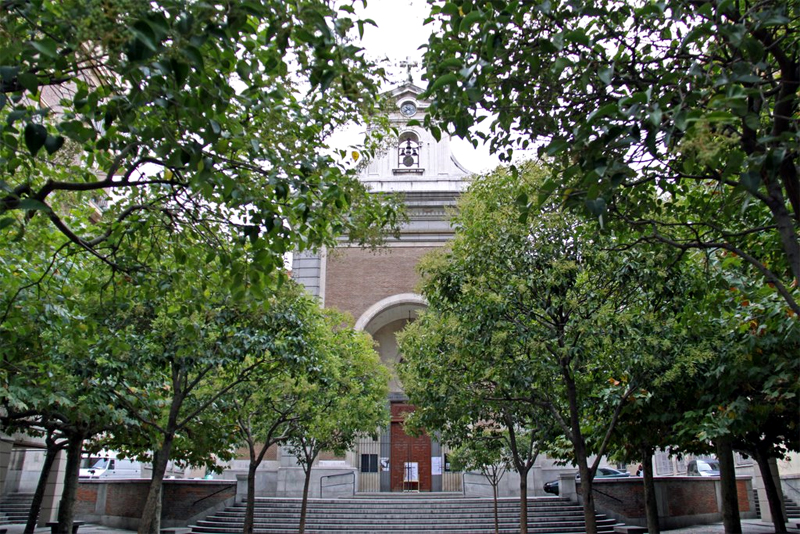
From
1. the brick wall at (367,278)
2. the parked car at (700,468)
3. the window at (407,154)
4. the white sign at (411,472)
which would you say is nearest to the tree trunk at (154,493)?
the brick wall at (367,278)

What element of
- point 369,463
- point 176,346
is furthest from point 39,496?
point 369,463

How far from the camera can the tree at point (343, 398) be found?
63.8 feet

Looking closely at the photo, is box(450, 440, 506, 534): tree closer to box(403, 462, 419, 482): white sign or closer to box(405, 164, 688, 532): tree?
box(403, 462, 419, 482): white sign

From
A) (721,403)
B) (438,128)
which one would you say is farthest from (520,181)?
(438,128)

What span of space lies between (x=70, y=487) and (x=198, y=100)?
18175 mm

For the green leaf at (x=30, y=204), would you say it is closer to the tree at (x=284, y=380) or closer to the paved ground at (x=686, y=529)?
the tree at (x=284, y=380)

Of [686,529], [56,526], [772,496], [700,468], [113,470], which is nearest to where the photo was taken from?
[56,526]

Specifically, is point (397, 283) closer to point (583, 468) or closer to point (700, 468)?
point (583, 468)

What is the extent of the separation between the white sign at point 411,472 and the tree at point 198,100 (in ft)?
78.1

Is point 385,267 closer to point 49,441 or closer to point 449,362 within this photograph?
point 49,441

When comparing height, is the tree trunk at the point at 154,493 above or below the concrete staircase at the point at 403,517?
above

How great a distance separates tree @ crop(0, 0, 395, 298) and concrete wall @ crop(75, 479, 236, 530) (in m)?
A: 19.5

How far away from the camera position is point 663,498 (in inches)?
1001

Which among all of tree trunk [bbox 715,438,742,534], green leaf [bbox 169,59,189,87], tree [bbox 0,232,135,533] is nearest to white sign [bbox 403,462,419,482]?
tree trunk [bbox 715,438,742,534]
